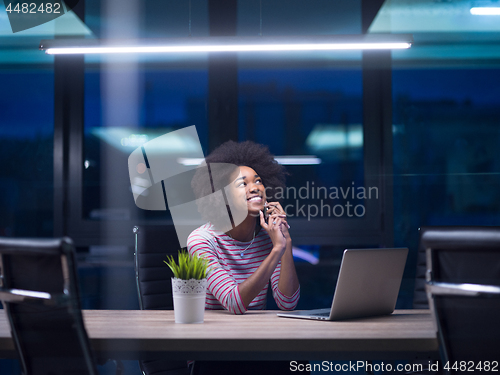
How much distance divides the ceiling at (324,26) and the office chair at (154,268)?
1.74m

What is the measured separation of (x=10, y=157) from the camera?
11.8 ft

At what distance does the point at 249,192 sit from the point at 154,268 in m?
0.58

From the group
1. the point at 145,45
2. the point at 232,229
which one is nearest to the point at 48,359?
the point at 232,229

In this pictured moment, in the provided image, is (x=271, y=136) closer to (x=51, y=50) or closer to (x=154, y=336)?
(x=51, y=50)

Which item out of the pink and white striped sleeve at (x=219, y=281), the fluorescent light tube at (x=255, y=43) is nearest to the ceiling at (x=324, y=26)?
the fluorescent light tube at (x=255, y=43)

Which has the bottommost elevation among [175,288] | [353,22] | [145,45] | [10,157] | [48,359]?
[48,359]

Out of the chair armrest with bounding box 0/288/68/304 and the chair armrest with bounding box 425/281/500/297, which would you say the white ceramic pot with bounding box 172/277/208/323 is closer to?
the chair armrest with bounding box 0/288/68/304

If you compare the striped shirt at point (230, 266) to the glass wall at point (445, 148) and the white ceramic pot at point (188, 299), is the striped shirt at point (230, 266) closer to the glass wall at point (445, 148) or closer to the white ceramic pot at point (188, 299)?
the white ceramic pot at point (188, 299)

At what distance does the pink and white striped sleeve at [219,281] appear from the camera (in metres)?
1.72

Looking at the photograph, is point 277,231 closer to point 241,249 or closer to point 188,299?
point 241,249

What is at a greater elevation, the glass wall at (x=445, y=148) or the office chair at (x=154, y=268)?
the glass wall at (x=445, y=148)

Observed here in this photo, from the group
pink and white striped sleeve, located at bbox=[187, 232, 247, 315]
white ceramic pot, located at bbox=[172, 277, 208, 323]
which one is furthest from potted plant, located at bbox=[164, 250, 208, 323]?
pink and white striped sleeve, located at bbox=[187, 232, 247, 315]

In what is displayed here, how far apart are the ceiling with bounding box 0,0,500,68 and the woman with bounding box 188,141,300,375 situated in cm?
144

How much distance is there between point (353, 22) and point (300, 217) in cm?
153
